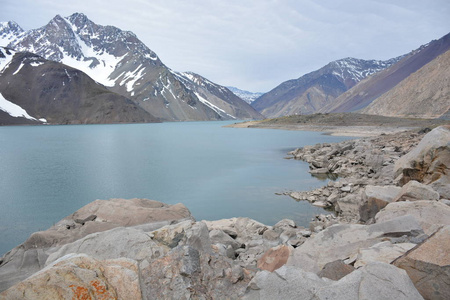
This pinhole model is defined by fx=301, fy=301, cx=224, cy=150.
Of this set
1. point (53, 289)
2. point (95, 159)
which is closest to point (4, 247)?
point (53, 289)

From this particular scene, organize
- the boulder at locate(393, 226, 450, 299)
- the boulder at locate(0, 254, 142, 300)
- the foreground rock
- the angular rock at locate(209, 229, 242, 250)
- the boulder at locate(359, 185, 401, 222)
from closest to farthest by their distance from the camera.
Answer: the boulder at locate(0, 254, 142, 300) < the boulder at locate(393, 226, 450, 299) < the foreground rock < the angular rock at locate(209, 229, 242, 250) < the boulder at locate(359, 185, 401, 222)

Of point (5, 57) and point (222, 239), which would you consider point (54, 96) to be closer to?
point (5, 57)

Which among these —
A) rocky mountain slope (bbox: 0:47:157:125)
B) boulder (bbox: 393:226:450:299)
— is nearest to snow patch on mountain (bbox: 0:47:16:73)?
rocky mountain slope (bbox: 0:47:157:125)

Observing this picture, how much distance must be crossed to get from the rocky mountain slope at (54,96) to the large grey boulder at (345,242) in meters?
154

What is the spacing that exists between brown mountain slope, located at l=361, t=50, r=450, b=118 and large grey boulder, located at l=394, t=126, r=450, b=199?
87.7 m

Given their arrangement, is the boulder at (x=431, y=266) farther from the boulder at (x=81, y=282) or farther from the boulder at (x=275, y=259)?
the boulder at (x=81, y=282)

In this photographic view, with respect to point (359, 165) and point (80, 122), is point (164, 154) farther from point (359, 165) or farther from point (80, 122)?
point (80, 122)

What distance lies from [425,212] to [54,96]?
175766 mm

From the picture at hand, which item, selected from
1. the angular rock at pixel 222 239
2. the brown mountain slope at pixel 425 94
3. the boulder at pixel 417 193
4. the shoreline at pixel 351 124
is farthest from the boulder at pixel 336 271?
the brown mountain slope at pixel 425 94

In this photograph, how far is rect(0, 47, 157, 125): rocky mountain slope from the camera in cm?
14400

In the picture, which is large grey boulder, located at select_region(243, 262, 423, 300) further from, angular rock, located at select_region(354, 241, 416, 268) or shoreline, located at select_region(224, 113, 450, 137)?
shoreline, located at select_region(224, 113, 450, 137)

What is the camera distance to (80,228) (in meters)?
10.1

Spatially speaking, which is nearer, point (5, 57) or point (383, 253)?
point (383, 253)

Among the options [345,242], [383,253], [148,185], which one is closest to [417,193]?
[345,242]
